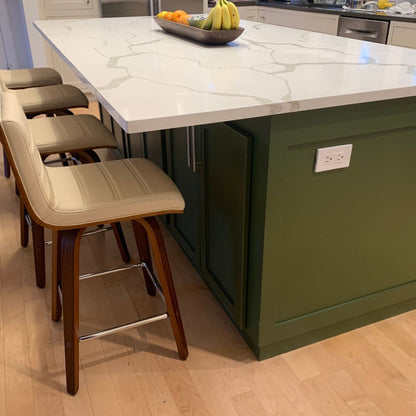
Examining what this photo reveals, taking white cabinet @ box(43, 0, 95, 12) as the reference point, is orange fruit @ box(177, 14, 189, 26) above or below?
above

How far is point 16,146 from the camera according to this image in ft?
3.93

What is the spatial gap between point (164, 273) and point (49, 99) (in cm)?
145

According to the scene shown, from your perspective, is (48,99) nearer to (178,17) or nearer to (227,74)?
(178,17)

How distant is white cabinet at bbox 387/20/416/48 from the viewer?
3.50 meters

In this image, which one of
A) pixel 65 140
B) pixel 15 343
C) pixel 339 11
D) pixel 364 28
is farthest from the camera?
pixel 339 11

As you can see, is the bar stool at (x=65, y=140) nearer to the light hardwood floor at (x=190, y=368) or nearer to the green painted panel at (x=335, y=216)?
the light hardwood floor at (x=190, y=368)

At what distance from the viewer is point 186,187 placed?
2020mm

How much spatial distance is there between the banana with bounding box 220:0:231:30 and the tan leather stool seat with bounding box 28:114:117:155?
2.42ft

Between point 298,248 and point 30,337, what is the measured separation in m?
1.13

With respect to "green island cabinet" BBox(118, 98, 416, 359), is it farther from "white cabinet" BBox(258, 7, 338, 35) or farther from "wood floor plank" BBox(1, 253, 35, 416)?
"white cabinet" BBox(258, 7, 338, 35)

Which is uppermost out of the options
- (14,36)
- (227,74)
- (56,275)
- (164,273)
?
(227,74)

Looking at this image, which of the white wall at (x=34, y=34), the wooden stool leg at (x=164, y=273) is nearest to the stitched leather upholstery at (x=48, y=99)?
the wooden stool leg at (x=164, y=273)

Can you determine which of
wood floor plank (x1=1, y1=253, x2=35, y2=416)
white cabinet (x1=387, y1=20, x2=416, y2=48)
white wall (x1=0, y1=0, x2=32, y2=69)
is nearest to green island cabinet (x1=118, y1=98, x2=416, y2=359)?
wood floor plank (x1=1, y1=253, x2=35, y2=416)

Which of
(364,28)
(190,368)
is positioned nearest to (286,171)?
(190,368)
